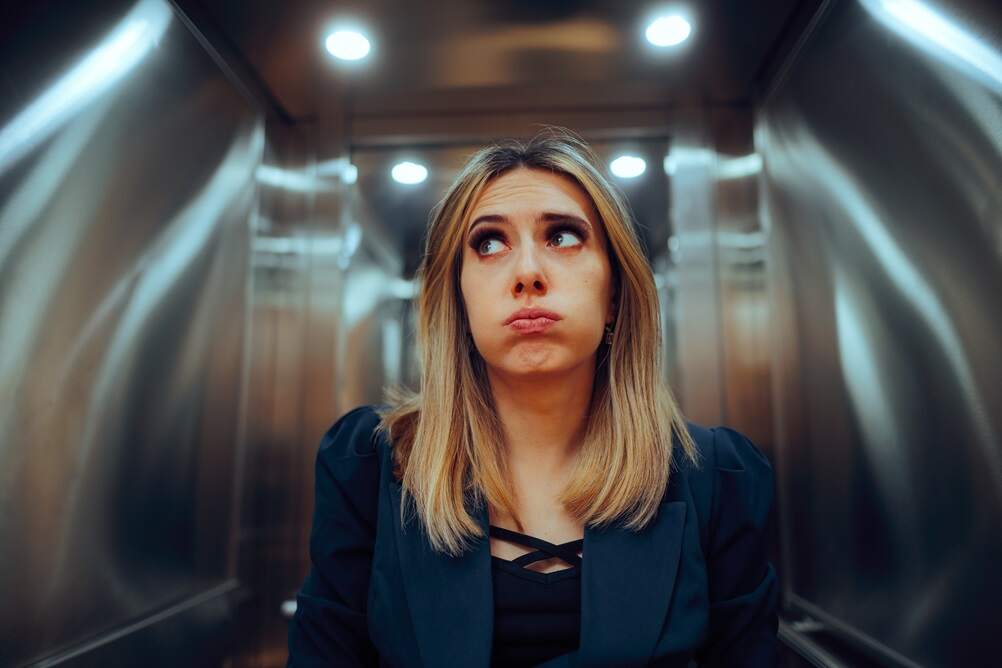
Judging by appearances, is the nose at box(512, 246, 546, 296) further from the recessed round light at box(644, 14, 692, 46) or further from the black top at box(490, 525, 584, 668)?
the recessed round light at box(644, 14, 692, 46)

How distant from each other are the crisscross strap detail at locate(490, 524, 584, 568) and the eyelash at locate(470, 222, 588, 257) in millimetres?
443

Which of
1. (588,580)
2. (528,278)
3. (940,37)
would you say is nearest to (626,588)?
(588,580)

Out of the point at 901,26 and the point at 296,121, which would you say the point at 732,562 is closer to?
the point at 901,26

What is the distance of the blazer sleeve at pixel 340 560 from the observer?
95cm

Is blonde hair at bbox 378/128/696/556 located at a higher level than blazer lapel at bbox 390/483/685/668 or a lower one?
higher

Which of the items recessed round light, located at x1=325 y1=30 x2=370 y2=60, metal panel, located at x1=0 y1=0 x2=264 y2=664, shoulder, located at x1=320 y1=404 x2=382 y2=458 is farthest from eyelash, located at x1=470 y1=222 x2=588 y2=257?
recessed round light, located at x1=325 y1=30 x2=370 y2=60

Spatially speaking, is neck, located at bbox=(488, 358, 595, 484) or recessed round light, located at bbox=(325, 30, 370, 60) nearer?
neck, located at bbox=(488, 358, 595, 484)

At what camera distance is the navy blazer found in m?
0.88

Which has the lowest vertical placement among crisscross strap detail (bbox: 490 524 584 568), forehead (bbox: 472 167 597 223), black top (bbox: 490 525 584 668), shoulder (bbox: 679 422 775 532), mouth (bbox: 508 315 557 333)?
black top (bbox: 490 525 584 668)

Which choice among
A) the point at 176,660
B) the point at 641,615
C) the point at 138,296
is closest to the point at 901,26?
the point at 641,615

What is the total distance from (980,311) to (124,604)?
1.38 meters

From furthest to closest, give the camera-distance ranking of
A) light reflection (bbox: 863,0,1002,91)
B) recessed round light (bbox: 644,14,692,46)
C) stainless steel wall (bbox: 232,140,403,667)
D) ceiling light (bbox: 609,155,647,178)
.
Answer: ceiling light (bbox: 609,155,647,178), stainless steel wall (bbox: 232,140,403,667), recessed round light (bbox: 644,14,692,46), light reflection (bbox: 863,0,1002,91)

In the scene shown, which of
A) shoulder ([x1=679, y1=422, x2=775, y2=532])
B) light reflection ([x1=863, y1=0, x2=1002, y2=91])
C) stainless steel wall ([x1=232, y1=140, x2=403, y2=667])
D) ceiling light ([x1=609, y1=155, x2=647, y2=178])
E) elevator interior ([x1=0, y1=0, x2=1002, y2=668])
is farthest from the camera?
ceiling light ([x1=609, y1=155, x2=647, y2=178])

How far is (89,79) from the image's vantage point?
1.01m
